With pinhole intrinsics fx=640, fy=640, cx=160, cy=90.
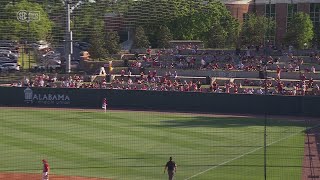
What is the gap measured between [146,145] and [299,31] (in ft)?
72.9

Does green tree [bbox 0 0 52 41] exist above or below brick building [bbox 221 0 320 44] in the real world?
below

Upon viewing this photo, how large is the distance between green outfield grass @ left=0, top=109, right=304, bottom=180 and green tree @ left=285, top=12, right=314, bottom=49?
46.1ft

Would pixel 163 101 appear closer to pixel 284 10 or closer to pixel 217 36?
pixel 217 36

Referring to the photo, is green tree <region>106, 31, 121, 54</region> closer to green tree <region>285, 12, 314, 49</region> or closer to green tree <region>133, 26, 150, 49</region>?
green tree <region>133, 26, 150, 49</region>

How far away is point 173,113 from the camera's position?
31.7 metres

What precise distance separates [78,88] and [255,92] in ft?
30.8

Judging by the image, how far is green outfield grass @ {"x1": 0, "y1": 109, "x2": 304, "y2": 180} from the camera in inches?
750

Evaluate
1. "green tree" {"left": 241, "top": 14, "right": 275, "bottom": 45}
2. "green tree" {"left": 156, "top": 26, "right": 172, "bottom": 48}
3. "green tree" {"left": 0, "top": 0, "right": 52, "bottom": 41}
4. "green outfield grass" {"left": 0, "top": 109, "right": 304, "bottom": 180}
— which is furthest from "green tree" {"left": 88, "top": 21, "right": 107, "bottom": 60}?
"green outfield grass" {"left": 0, "top": 109, "right": 304, "bottom": 180}

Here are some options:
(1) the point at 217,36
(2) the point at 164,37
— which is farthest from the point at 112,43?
(1) the point at 217,36

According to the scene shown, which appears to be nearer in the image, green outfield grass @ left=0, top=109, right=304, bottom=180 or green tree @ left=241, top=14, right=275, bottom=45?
green outfield grass @ left=0, top=109, right=304, bottom=180

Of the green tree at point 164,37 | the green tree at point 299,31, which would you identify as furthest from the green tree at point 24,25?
the green tree at point 299,31

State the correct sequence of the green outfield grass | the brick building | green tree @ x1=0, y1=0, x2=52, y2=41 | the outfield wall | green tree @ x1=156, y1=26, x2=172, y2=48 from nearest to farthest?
the green outfield grass < green tree @ x1=0, y1=0, x2=52, y2=41 < the outfield wall < the brick building < green tree @ x1=156, y1=26, x2=172, y2=48

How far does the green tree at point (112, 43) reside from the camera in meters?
42.8

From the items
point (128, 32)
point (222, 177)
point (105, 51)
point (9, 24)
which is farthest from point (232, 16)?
point (222, 177)
